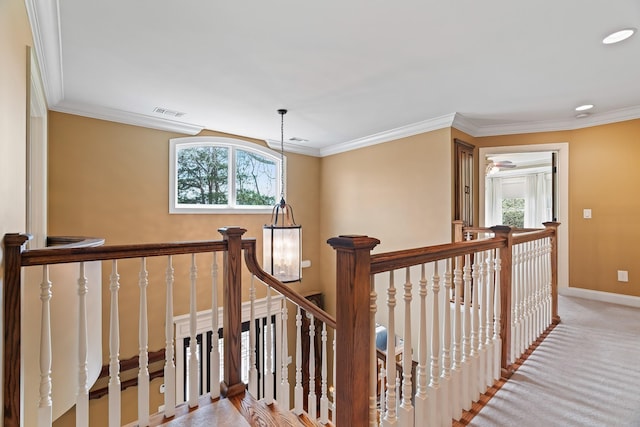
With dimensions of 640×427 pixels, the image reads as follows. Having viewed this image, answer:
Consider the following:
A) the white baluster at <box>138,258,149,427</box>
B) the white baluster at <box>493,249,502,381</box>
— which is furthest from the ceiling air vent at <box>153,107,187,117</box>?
the white baluster at <box>493,249,502,381</box>

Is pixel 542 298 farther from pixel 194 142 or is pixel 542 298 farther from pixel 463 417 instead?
pixel 194 142

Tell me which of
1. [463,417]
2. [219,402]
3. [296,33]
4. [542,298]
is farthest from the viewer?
[542,298]

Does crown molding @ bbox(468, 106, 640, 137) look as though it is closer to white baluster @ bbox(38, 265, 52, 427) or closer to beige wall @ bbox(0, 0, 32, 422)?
beige wall @ bbox(0, 0, 32, 422)

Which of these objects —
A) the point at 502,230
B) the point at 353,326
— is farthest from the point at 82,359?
the point at 502,230

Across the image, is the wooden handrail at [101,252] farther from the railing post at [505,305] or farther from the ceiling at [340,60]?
the railing post at [505,305]

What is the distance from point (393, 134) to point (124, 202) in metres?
3.69

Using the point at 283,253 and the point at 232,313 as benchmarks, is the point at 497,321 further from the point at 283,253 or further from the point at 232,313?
the point at 283,253

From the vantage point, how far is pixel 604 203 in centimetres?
375

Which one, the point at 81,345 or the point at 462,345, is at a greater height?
the point at 81,345

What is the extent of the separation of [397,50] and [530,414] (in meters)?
2.49

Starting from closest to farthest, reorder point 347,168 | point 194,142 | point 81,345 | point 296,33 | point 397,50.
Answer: point 81,345 < point 296,33 < point 397,50 < point 194,142 < point 347,168

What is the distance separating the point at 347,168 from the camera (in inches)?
208

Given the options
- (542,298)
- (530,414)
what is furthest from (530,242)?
(530,414)

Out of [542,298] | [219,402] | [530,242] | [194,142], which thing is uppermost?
[194,142]
